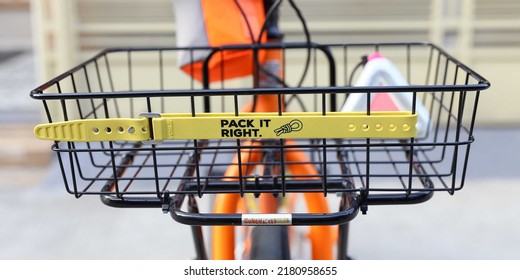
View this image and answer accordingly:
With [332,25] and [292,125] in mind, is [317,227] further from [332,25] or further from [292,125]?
[332,25]

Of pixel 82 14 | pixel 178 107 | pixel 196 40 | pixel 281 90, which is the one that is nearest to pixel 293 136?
pixel 281 90

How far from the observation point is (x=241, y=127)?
0.73 meters

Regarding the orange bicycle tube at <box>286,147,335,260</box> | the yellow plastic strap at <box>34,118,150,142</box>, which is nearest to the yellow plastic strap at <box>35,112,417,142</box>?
the yellow plastic strap at <box>34,118,150,142</box>

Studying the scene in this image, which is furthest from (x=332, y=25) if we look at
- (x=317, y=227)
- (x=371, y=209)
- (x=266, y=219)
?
(x=266, y=219)

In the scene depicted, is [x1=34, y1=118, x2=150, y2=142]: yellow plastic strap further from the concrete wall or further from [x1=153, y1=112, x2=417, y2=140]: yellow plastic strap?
the concrete wall

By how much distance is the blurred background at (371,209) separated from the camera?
7.60 ft

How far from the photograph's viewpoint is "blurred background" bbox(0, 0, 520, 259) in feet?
7.60

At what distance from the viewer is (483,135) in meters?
3.68

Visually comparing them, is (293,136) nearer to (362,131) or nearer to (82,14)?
(362,131)

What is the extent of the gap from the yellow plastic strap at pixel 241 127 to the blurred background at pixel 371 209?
1526mm

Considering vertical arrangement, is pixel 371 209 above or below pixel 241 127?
below

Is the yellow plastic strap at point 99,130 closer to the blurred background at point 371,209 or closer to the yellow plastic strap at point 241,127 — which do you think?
the yellow plastic strap at point 241,127

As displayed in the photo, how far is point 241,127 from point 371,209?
77.5 inches
